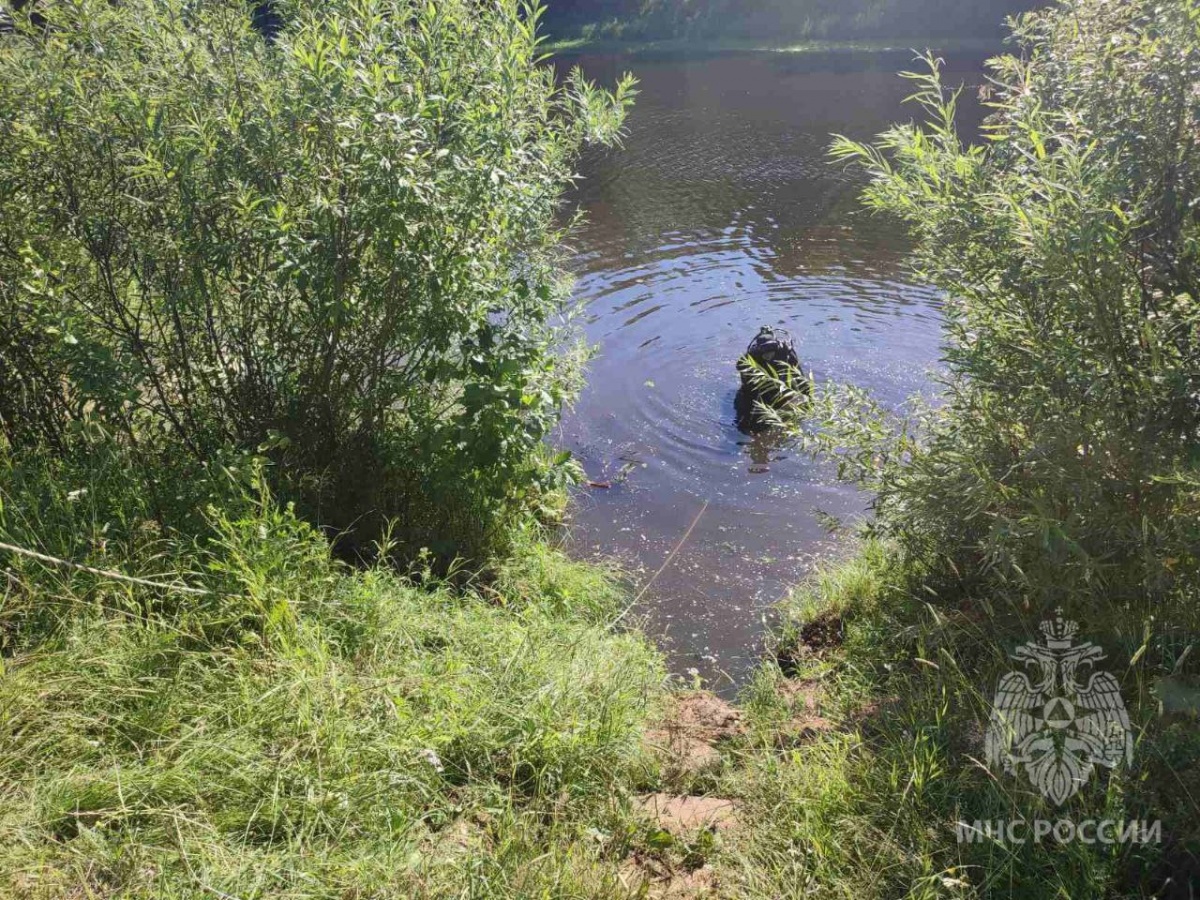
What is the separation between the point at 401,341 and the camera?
438 centimetres

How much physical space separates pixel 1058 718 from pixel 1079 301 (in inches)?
55.6

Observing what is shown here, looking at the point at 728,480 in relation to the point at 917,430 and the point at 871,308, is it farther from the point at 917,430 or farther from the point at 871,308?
→ the point at 871,308

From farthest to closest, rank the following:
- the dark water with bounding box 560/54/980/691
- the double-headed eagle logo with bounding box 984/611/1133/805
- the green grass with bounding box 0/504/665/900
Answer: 1. the dark water with bounding box 560/54/980/691
2. the double-headed eagle logo with bounding box 984/611/1133/805
3. the green grass with bounding box 0/504/665/900

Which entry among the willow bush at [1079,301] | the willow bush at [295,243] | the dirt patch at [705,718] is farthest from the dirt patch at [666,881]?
the willow bush at [295,243]

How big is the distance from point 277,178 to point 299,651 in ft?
7.17

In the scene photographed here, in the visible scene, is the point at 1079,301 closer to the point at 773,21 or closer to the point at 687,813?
the point at 687,813

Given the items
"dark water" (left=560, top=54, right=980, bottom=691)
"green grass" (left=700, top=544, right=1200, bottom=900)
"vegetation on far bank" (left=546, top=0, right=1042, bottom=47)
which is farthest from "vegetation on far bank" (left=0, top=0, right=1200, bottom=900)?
"vegetation on far bank" (left=546, top=0, right=1042, bottom=47)

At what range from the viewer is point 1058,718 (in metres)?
2.87

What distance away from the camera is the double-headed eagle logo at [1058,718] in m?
2.64

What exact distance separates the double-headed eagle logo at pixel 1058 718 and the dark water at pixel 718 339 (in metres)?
1.60

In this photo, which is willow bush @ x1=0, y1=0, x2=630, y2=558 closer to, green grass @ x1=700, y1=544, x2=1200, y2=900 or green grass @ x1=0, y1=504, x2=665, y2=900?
→ green grass @ x1=0, y1=504, x2=665, y2=900

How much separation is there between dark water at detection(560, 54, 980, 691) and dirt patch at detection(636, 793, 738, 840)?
1.39m

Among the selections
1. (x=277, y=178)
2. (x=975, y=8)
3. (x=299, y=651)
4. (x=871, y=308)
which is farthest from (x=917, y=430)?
(x=975, y=8)

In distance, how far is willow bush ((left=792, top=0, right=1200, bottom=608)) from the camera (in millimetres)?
2760
